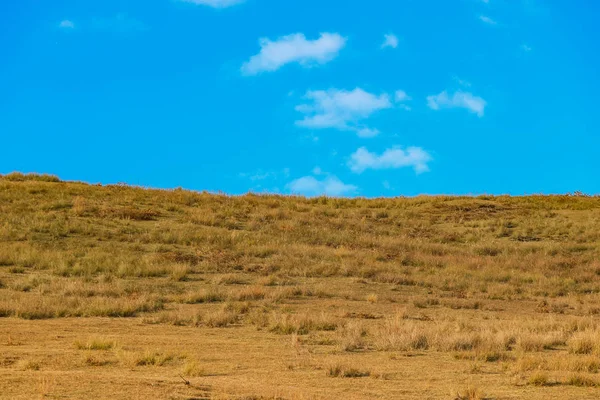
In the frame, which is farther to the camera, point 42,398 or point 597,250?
point 597,250

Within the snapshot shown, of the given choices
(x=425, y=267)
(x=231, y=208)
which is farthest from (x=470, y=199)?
(x=425, y=267)

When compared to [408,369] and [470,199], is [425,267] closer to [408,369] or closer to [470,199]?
[408,369]

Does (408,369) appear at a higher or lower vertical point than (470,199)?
lower

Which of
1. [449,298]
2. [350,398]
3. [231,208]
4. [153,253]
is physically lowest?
[350,398]

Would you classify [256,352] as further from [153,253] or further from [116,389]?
[153,253]

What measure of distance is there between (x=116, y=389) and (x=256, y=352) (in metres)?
4.43

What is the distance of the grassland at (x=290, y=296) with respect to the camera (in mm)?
10781

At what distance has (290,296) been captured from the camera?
22328 mm

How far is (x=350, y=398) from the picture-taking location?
9.44 m

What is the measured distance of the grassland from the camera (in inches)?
424

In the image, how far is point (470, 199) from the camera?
4972cm

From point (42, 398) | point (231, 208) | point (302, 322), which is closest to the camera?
point (42, 398)

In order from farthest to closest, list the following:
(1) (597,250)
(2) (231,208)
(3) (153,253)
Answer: (2) (231,208), (1) (597,250), (3) (153,253)

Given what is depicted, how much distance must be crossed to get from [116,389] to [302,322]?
7724mm
